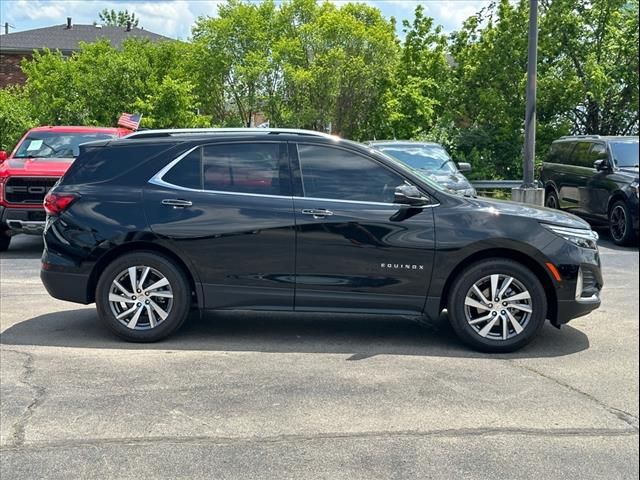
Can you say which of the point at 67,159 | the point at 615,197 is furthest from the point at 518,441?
the point at 67,159

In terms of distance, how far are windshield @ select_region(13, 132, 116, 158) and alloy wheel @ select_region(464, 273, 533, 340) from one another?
8201 millimetres

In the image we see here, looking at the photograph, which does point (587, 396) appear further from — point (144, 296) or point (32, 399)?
point (32, 399)

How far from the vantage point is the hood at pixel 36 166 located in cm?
1112

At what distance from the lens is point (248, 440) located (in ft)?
13.6

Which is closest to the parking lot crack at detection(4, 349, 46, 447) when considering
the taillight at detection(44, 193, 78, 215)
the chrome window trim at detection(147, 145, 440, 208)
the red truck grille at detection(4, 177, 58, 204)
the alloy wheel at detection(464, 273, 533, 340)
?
the taillight at detection(44, 193, 78, 215)

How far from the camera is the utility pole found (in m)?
9.30

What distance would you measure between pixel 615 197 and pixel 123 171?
19.0ft

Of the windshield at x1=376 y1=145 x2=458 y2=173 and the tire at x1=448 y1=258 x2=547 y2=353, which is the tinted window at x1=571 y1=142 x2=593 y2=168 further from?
the tire at x1=448 y1=258 x2=547 y2=353

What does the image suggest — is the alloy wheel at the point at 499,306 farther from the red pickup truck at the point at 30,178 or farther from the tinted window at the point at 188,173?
the red pickup truck at the point at 30,178

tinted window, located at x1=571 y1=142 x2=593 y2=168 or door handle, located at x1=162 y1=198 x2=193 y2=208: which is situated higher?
tinted window, located at x1=571 y1=142 x2=593 y2=168

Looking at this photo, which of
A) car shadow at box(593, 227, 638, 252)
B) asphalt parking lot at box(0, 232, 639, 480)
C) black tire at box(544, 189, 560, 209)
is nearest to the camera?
asphalt parking lot at box(0, 232, 639, 480)

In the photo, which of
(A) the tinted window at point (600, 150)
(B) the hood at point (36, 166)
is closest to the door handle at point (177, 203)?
(A) the tinted window at point (600, 150)

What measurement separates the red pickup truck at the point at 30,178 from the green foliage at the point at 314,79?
8.89 metres

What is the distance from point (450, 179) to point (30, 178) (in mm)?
6885
